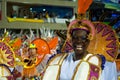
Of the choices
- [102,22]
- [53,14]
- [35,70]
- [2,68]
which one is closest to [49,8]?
[53,14]

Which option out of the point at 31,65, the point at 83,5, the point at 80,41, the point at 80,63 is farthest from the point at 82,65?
the point at 31,65

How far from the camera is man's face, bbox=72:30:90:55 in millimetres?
2711

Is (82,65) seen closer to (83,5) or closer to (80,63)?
(80,63)

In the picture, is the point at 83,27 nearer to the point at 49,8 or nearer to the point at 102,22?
the point at 102,22

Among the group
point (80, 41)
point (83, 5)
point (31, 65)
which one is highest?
point (83, 5)

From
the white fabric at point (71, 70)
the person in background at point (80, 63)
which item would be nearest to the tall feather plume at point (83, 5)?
the person in background at point (80, 63)

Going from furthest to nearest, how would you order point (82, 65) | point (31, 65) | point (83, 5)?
point (31, 65) → point (83, 5) → point (82, 65)

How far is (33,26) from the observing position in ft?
26.2

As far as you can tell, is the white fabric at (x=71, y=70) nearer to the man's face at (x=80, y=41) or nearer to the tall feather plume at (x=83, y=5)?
the man's face at (x=80, y=41)

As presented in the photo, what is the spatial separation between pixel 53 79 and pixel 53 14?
19.2 ft

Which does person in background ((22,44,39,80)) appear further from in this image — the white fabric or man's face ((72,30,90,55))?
man's face ((72,30,90,55))

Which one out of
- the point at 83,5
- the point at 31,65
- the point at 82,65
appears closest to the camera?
the point at 82,65

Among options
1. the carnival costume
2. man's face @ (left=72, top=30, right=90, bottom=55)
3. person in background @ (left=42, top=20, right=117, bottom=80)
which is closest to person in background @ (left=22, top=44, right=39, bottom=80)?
the carnival costume

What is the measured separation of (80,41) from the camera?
2711 millimetres
